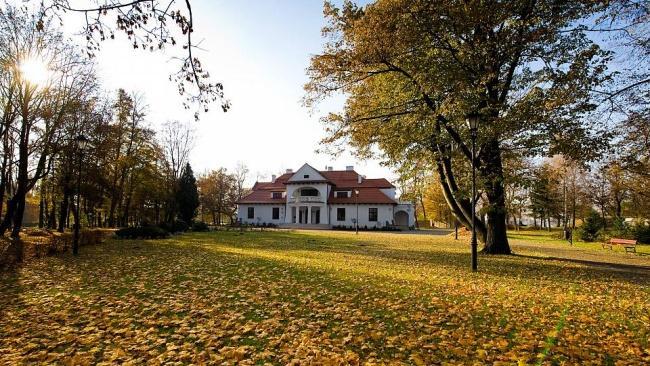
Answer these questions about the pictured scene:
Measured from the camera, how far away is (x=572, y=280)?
30.6 ft

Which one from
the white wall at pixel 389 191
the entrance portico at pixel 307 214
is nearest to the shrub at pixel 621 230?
the white wall at pixel 389 191

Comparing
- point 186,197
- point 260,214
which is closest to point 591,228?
point 186,197

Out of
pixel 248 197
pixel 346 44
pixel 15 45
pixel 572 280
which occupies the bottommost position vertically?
pixel 572 280

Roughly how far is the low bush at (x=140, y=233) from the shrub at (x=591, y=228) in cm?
3341

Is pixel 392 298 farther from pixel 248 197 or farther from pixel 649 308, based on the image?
pixel 248 197

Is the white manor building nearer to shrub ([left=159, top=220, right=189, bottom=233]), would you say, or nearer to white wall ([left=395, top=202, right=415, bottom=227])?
white wall ([left=395, top=202, right=415, bottom=227])

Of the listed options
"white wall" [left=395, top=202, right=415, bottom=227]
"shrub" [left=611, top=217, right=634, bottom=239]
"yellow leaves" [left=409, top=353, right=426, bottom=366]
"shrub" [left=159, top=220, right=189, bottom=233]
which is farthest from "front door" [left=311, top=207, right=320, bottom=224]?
"yellow leaves" [left=409, top=353, right=426, bottom=366]

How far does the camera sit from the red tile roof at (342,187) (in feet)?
157

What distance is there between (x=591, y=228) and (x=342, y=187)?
2926cm

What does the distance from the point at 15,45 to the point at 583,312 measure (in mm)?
22953

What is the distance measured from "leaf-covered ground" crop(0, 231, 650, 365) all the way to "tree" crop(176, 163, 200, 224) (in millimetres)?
27001

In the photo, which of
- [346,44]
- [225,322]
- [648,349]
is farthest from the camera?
[346,44]

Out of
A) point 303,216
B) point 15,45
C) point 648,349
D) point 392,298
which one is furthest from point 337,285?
point 303,216

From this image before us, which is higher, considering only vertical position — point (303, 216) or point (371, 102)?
point (371, 102)
